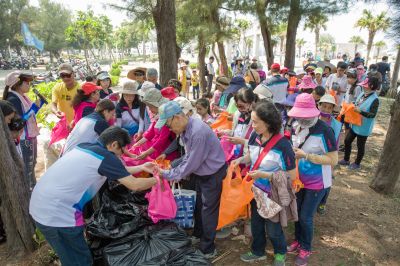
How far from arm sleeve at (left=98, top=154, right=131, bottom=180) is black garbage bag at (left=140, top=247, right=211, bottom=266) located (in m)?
0.76

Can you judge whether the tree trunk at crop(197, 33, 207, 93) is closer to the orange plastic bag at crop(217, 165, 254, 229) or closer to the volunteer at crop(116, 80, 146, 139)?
the volunteer at crop(116, 80, 146, 139)

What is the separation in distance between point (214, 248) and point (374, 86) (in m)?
3.91

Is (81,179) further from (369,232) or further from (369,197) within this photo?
(369,197)

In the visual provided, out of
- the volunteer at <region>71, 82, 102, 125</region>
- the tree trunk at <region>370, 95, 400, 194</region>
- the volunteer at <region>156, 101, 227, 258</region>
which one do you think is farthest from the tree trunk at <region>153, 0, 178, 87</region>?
the tree trunk at <region>370, 95, 400, 194</region>

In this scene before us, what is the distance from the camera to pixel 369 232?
12.6 ft

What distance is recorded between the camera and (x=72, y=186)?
7.66ft

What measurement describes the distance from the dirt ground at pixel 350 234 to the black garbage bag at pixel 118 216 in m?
0.88

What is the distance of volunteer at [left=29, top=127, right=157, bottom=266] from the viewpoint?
2.33 meters

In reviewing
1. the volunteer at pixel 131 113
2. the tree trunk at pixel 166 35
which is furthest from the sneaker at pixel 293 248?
the tree trunk at pixel 166 35

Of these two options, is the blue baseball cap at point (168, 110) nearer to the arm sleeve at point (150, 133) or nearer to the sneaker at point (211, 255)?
the arm sleeve at point (150, 133)

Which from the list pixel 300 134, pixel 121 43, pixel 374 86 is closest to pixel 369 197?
pixel 374 86

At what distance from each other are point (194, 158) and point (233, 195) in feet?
1.93

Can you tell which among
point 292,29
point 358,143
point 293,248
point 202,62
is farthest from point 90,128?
point 202,62

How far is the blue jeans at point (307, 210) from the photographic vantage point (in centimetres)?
296
